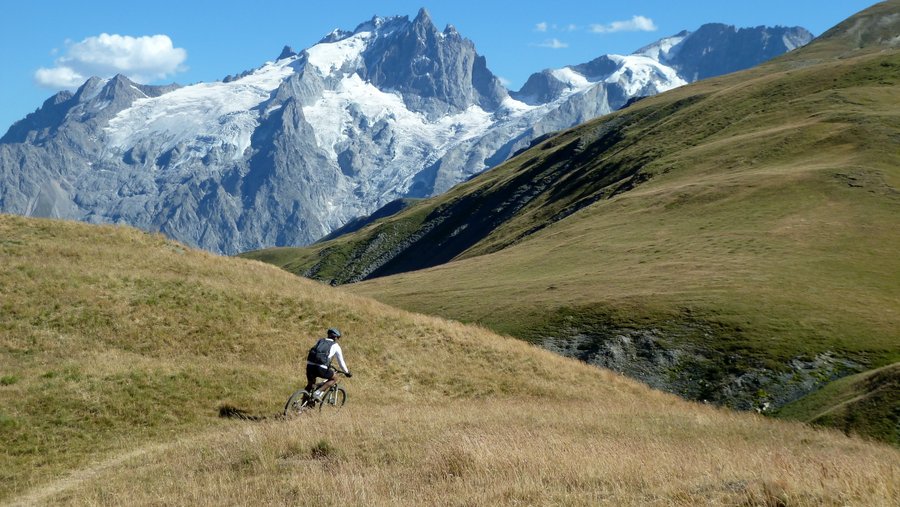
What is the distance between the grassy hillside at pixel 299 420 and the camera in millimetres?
14258

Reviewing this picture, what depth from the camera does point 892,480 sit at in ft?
39.0

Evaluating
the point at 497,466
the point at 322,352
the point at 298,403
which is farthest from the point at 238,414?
the point at 497,466

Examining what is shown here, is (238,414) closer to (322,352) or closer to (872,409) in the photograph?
(322,352)

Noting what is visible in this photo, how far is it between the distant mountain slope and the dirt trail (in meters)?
34.4

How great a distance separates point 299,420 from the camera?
2334 centimetres

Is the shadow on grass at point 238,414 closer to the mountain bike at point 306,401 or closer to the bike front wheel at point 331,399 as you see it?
the mountain bike at point 306,401

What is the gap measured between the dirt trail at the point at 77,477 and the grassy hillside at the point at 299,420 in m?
0.10

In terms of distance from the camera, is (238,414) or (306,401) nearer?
(306,401)

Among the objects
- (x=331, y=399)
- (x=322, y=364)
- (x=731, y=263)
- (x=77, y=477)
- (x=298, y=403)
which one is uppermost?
(x=322, y=364)

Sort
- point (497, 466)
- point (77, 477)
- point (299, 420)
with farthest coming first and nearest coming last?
1. point (299, 420)
2. point (77, 477)
3. point (497, 466)

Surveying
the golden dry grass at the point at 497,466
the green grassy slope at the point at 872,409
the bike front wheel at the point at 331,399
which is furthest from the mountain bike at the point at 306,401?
the green grassy slope at the point at 872,409

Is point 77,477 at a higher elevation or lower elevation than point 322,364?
lower

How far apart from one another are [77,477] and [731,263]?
60.8 metres

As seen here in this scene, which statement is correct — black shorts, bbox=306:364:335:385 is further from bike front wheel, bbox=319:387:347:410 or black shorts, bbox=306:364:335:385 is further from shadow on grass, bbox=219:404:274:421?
shadow on grass, bbox=219:404:274:421
